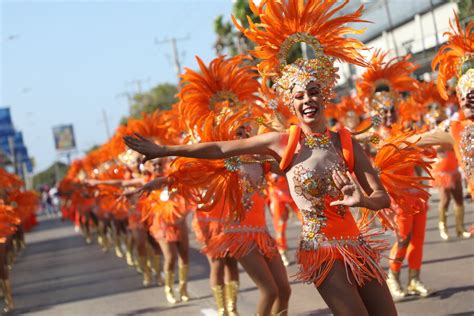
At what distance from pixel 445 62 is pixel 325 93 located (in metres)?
2.66

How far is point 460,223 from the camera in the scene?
13406 millimetres

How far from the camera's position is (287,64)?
6090mm

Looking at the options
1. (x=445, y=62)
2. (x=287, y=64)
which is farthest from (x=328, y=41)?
(x=445, y=62)

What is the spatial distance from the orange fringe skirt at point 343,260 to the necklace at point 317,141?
0.60 metres

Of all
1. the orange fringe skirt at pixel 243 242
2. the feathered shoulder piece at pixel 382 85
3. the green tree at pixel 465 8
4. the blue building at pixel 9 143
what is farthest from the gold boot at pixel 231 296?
the blue building at pixel 9 143

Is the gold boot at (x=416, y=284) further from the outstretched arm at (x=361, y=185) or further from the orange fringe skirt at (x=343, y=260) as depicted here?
the outstretched arm at (x=361, y=185)

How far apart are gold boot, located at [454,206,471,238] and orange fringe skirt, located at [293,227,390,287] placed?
7.83m

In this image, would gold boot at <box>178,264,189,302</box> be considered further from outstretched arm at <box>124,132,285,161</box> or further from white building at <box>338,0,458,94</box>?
white building at <box>338,0,458,94</box>

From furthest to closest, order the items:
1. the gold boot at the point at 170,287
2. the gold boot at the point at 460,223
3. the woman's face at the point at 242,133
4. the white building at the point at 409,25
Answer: the white building at the point at 409,25 → the gold boot at the point at 460,223 → the gold boot at the point at 170,287 → the woman's face at the point at 242,133

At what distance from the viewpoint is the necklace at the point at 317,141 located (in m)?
5.70

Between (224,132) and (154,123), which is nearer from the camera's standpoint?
(224,132)

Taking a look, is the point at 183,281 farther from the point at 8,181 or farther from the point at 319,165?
the point at 319,165

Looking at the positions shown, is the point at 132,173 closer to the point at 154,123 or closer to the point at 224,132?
the point at 154,123

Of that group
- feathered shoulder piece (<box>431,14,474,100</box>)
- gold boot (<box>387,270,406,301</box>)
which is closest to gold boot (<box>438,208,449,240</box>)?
gold boot (<box>387,270,406,301</box>)
